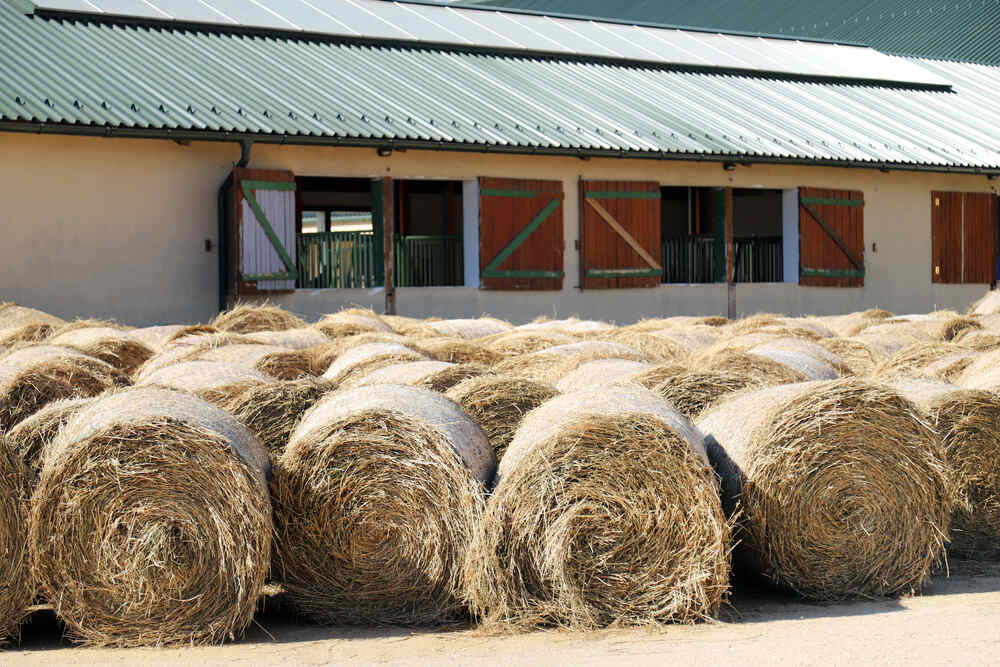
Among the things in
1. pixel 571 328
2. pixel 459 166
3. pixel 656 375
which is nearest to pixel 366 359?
pixel 656 375

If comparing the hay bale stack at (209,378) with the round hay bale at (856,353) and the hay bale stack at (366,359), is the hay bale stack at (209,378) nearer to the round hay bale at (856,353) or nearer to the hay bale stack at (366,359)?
the hay bale stack at (366,359)

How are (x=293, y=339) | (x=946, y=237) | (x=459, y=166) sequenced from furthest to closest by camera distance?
1. (x=946, y=237)
2. (x=459, y=166)
3. (x=293, y=339)

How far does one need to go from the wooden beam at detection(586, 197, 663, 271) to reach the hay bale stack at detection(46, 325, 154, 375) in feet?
31.1

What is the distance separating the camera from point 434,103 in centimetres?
1850

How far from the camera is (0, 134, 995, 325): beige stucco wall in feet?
49.9

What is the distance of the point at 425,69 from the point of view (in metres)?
20.2

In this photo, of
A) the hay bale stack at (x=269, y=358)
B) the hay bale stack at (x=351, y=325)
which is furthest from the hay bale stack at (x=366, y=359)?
the hay bale stack at (x=351, y=325)

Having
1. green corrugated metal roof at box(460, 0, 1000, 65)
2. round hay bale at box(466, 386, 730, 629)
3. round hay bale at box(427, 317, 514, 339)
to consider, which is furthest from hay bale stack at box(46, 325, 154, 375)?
green corrugated metal roof at box(460, 0, 1000, 65)

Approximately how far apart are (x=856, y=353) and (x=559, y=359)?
282cm

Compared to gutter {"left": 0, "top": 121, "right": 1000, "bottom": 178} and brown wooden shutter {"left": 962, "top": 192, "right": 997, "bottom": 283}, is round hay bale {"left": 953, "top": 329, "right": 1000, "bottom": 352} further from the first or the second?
brown wooden shutter {"left": 962, "top": 192, "right": 997, "bottom": 283}

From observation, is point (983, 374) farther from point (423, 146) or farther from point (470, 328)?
point (423, 146)

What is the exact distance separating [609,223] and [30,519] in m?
13.9

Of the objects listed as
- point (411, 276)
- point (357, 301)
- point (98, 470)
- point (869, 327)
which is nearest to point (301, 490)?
point (98, 470)

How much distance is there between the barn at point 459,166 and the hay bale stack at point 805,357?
8.06 m
